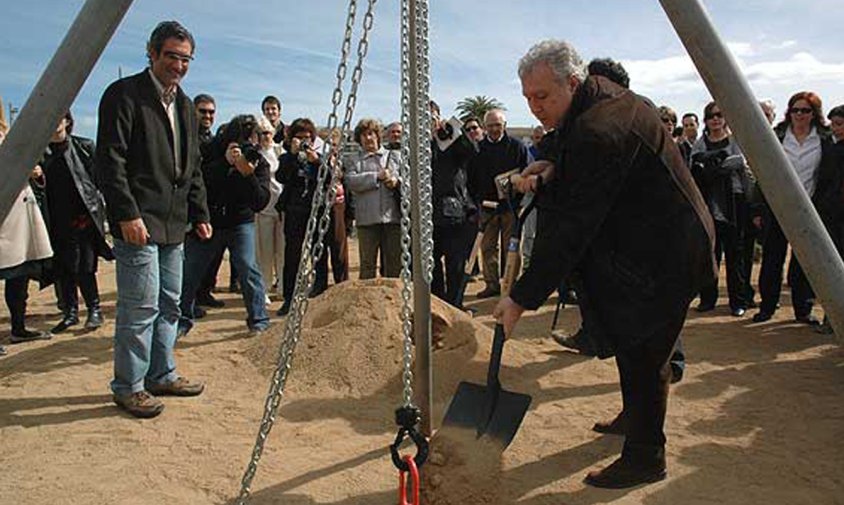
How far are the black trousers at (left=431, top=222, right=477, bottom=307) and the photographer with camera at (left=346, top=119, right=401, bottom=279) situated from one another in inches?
19.1

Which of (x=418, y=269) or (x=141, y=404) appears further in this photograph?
(x=141, y=404)

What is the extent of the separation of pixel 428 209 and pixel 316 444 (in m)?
1.53

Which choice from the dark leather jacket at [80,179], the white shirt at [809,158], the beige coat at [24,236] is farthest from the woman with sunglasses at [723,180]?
the beige coat at [24,236]

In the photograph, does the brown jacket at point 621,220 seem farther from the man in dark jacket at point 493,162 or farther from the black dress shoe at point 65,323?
the black dress shoe at point 65,323

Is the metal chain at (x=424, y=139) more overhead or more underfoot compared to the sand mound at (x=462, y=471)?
more overhead

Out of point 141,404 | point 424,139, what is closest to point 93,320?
point 141,404

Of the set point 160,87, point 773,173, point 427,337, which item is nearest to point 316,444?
point 427,337

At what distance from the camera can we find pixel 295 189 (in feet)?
22.4

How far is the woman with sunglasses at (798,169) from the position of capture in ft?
19.9

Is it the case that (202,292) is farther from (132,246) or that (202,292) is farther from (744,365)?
(744,365)

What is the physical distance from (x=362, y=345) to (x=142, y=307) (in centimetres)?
150

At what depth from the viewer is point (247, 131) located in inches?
237

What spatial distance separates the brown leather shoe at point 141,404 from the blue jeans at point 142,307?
0.11 ft

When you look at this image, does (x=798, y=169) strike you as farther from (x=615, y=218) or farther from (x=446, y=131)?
(x=615, y=218)
